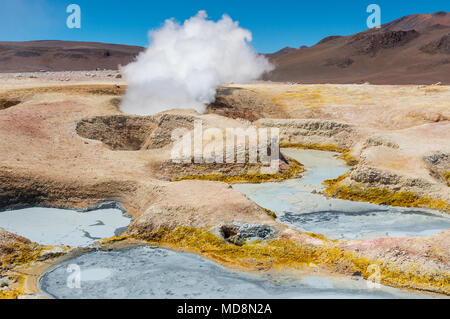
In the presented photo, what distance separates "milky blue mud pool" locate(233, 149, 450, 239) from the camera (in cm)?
1560

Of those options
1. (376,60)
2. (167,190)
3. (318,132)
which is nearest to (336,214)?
(167,190)

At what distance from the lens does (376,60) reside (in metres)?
130

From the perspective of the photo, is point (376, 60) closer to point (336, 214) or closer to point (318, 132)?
point (318, 132)

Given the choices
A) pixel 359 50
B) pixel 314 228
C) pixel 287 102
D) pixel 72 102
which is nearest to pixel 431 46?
pixel 359 50

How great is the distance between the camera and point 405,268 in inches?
458

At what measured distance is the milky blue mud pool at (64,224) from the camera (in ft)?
48.7

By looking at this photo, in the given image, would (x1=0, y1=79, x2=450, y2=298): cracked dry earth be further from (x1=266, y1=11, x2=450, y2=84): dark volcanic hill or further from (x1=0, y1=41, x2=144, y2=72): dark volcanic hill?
(x1=0, y1=41, x2=144, y2=72): dark volcanic hill

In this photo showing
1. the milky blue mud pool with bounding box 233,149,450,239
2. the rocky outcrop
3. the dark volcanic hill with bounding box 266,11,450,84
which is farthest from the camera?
the dark volcanic hill with bounding box 266,11,450,84

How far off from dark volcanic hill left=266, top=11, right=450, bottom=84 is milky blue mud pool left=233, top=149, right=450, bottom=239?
87.6 meters

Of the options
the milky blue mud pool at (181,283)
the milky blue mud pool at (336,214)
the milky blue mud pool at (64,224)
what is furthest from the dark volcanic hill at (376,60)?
the milky blue mud pool at (181,283)

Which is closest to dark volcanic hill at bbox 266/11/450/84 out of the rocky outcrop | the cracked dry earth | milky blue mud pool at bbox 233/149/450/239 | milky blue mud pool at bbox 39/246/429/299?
the rocky outcrop

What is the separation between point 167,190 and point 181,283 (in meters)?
5.64

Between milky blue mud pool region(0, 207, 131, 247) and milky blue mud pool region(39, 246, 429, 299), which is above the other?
milky blue mud pool region(0, 207, 131, 247)
